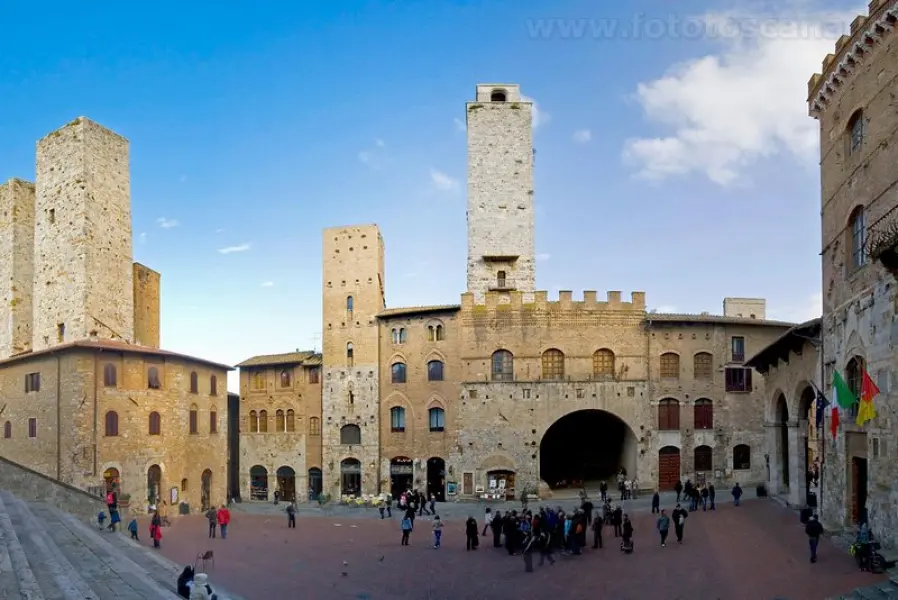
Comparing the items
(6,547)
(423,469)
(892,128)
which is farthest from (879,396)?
(423,469)

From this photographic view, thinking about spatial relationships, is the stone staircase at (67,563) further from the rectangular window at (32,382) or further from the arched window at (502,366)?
the arched window at (502,366)

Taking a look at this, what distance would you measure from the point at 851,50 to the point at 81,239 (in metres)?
35.6

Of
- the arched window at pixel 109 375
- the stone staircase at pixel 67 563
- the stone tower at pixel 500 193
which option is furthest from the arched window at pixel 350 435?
the stone staircase at pixel 67 563

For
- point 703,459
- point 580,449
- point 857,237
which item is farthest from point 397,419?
point 857,237

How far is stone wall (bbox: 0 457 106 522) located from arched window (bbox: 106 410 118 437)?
7518mm

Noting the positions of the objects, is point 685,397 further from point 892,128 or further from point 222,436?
point 222,436

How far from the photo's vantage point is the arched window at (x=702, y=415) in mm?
39594

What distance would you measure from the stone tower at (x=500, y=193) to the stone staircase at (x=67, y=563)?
80.5 feet

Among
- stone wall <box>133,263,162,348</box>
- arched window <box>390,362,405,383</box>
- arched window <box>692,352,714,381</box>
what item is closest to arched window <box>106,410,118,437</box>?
stone wall <box>133,263,162,348</box>

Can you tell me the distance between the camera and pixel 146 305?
144 ft

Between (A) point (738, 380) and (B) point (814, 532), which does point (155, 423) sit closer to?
(B) point (814, 532)

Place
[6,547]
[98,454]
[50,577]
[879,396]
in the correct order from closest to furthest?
[50,577] → [6,547] → [879,396] → [98,454]

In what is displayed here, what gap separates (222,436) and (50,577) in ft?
94.8

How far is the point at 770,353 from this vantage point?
29641 mm
